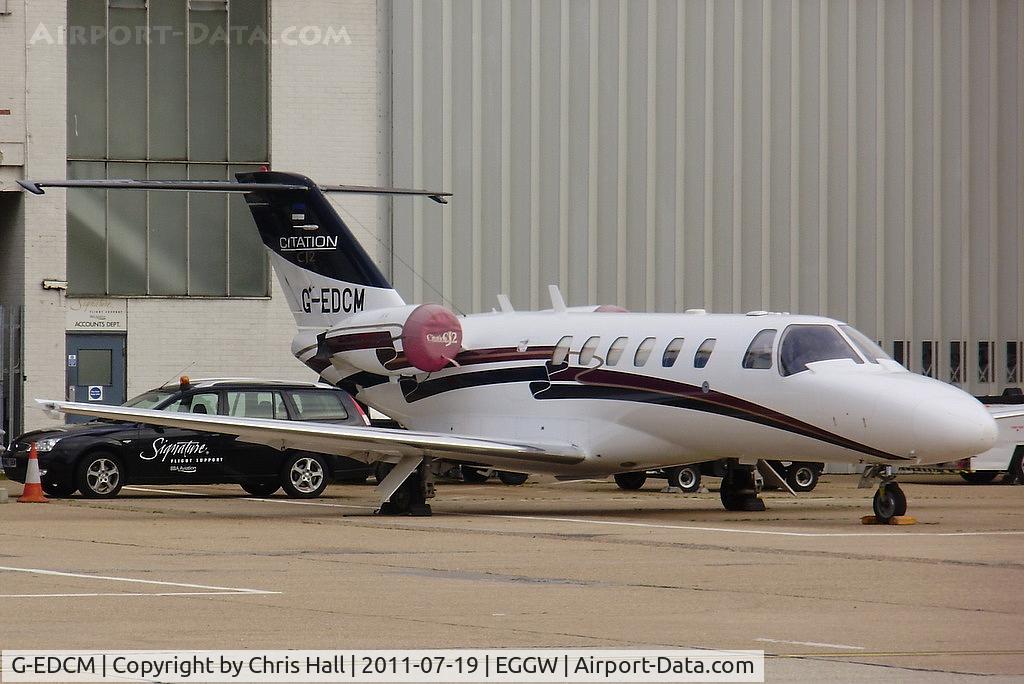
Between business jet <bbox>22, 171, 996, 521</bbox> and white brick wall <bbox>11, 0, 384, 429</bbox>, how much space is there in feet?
33.3

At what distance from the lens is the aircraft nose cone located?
59.8 ft

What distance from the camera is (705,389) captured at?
20.1 m

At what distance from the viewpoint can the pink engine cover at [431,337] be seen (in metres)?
22.2

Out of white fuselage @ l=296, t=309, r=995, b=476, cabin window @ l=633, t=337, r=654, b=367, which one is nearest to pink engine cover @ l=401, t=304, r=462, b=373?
white fuselage @ l=296, t=309, r=995, b=476

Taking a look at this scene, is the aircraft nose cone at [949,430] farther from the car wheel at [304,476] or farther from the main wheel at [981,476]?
the main wheel at [981,476]

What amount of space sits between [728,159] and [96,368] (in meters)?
13.0

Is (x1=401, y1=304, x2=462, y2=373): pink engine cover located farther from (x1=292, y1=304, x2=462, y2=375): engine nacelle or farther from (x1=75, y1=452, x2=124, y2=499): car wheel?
(x1=75, y1=452, x2=124, y2=499): car wheel

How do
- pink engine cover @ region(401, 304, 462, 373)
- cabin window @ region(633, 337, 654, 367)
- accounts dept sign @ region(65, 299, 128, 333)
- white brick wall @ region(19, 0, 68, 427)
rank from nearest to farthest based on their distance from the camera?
1. cabin window @ region(633, 337, 654, 367)
2. pink engine cover @ region(401, 304, 462, 373)
3. white brick wall @ region(19, 0, 68, 427)
4. accounts dept sign @ region(65, 299, 128, 333)

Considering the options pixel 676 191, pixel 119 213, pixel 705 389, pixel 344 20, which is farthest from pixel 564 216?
pixel 705 389

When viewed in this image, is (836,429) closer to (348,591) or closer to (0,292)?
(348,591)

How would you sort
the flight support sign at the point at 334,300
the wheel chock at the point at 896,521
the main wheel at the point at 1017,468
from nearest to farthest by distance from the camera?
1. the wheel chock at the point at 896,521
2. the flight support sign at the point at 334,300
3. the main wheel at the point at 1017,468

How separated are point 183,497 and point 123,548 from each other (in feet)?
32.8

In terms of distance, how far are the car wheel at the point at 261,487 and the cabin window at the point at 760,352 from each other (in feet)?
28.2

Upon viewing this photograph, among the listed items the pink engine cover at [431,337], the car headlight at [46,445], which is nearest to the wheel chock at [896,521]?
the pink engine cover at [431,337]
